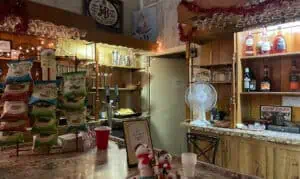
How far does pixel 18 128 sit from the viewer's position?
5.16ft

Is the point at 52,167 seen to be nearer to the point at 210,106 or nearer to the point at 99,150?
the point at 99,150

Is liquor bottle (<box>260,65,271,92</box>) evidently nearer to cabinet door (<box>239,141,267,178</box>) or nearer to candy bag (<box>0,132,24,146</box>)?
cabinet door (<box>239,141,267,178</box>)

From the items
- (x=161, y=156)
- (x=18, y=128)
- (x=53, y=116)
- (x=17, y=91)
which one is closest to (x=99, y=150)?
(x=53, y=116)

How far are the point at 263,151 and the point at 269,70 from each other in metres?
0.98

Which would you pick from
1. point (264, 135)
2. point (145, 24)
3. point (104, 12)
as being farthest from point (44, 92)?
point (145, 24)

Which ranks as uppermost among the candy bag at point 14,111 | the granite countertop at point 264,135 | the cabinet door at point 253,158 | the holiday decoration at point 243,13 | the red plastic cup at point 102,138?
the holiday decoration at point 243,13

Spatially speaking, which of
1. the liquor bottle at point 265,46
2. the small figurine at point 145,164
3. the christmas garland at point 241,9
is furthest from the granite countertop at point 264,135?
the small figurine at point 145,164

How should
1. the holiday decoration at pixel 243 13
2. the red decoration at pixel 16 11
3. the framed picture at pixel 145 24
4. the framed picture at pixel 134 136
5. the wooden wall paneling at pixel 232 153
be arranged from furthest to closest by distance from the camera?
1. the framed picture at pixel 145 24
2. the wooden wall paneling at pixel 232 153
3. the red decoration at pixel 16 11
4. the holiday decoration at pixel 243 13
5. the framed picture at pixel 134 136

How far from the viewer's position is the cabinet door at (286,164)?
95.6 inches

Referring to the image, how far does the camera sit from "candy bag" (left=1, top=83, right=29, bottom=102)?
5.18 ft

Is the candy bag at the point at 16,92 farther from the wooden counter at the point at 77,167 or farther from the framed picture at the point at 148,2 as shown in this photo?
the framed picture at the point at 148,2

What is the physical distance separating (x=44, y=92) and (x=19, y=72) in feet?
0.66

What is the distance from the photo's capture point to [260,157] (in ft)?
8.82

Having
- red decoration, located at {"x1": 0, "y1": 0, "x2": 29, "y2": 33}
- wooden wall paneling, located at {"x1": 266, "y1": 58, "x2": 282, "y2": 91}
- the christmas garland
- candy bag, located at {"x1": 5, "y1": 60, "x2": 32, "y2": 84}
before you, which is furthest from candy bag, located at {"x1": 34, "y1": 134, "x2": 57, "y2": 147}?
wooden wall paneling, located at {"x1": 266, "y1": 58, "x2": 282, "y2": 91}
